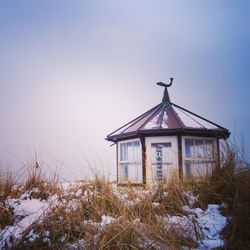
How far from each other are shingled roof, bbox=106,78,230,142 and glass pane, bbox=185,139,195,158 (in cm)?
34

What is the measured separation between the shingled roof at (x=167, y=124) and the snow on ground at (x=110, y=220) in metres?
5.71

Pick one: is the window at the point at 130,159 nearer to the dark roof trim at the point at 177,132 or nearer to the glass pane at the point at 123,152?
the glass pane at the point at 123,152

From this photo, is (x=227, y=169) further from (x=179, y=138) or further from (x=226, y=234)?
(x=179, y=138)

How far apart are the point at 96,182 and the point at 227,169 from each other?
6.63 ft

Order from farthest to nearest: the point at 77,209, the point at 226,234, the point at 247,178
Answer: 1. the point at 247,178
2. the point at 77,209
3. the point at 226,234

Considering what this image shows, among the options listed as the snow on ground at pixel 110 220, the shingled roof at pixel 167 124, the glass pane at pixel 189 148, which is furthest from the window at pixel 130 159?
the snow on ground at pixel 110 220

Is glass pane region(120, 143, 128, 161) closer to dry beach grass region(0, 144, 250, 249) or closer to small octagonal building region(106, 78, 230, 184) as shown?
small octagonal building region(106, 78, 230, 184)

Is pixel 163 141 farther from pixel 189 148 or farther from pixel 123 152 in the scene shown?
pixel 123 152

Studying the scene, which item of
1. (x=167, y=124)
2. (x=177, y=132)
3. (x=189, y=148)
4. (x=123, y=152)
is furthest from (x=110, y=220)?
(x=123, y=152)

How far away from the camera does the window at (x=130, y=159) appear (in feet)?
36.2

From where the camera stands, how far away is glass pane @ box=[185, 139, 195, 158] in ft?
35.1

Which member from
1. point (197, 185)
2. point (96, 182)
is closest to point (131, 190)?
point (96, 182)

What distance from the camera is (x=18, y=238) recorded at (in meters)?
3.14

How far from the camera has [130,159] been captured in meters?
11.3
